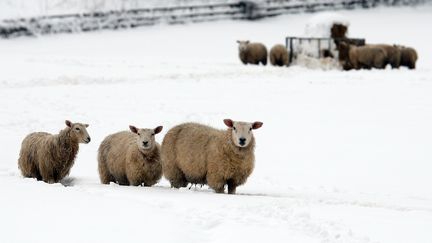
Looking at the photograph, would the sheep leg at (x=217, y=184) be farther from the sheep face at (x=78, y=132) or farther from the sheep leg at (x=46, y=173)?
the sheep leg at (x=46, y=173)

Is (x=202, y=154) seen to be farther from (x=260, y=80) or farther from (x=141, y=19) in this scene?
(x=141, y=19)

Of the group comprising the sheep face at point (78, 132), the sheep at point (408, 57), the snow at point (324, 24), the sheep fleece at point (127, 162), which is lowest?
the sheep at point (408, 57)

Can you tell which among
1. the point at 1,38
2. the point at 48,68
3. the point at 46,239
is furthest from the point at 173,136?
the point at 1,38

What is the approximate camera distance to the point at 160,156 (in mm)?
10602

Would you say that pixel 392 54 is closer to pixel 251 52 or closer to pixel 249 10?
pixel 251 52

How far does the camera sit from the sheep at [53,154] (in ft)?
35.9

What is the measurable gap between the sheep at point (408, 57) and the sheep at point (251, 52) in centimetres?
542

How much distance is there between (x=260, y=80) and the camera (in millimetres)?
22906

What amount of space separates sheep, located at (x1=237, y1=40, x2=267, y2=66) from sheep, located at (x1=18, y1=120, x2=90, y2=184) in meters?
20.0

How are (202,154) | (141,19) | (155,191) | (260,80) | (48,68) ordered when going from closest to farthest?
(155,191) → (202,154) → (260,80) → (48,68) → (141,19)

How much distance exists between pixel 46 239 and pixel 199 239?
130 centimetres

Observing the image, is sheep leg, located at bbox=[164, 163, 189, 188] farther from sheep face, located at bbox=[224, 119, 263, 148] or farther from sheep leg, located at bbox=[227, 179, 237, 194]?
sheep face, located at bbox=[224, 119, 263, 148]

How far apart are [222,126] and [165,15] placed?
81.8 feet

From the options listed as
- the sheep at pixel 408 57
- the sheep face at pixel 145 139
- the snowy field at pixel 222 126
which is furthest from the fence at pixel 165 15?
the sheep face at pixel 145 139
